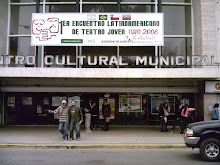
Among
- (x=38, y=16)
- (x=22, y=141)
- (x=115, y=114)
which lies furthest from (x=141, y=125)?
(x=38, y=16)

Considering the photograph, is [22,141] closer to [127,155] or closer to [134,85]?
[127,155]

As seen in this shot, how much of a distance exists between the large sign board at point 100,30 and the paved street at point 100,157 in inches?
237

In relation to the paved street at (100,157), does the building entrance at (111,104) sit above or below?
above

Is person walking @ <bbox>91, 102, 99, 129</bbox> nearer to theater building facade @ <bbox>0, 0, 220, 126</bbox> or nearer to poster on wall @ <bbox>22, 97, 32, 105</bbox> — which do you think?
theater building facade @ <bbox>0, 0, 220, 126</bbox>

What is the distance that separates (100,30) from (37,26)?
343cm

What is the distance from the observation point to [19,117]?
16.5m

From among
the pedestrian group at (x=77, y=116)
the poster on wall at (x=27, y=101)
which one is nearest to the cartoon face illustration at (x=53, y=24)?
the pedestrian group at (x=77, y=116)

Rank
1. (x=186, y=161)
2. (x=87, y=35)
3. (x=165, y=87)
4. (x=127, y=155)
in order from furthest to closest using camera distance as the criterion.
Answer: (x=165, y=87) < (x=87, y=35) < (x=127, y=155) < (x=186, y=161)

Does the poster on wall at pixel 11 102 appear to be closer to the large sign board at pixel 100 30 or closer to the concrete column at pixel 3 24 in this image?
the concrete column at pixel 3 24

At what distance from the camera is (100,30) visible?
13688mm

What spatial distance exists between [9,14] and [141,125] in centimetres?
1113

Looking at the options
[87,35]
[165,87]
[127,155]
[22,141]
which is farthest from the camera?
[165,87]

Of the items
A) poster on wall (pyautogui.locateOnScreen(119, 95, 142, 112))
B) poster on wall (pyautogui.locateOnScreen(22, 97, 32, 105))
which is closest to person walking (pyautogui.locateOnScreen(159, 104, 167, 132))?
poster on wall (pyautogui.locateOnScreen(119, 95, 142, 112))

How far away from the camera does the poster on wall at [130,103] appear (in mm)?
16297
